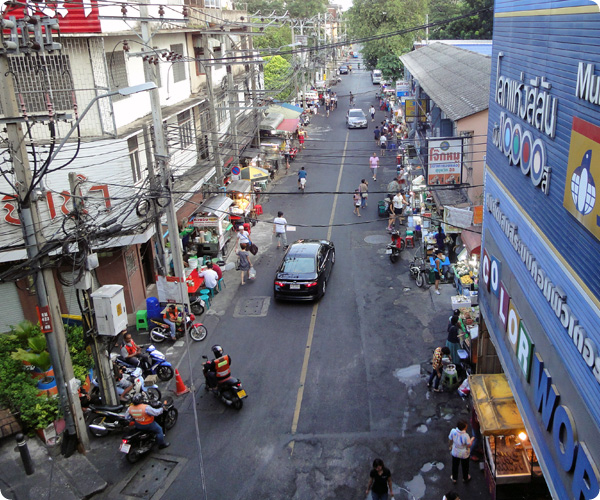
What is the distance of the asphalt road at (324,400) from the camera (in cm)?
1002

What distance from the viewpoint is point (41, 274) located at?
9.91 meters

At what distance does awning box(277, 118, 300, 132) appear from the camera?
3572 centimetres

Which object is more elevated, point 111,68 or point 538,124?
point 111,68

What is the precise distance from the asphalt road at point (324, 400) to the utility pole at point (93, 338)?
1.43 metres

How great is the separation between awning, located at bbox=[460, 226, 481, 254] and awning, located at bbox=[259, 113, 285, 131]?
20.1m

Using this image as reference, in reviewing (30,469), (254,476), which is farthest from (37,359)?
(254,476)

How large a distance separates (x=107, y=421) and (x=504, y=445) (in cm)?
781

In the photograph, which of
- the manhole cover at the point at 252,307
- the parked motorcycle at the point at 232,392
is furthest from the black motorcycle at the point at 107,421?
the manhole cover at the point at 252,307

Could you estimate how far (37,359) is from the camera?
39.1 feet

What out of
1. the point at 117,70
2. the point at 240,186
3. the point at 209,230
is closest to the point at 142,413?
the point at 209,230

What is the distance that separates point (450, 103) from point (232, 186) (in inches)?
392

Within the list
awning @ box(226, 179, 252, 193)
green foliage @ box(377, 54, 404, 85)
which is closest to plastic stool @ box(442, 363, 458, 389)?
awning @ box(226, 179, 252, 193)

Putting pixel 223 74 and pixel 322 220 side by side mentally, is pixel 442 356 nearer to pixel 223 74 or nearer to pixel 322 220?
pixel 322 220

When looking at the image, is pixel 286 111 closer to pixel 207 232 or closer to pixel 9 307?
pixel 207 232
